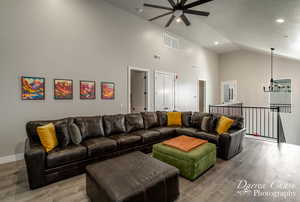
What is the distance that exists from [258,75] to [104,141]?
8159 millimetres

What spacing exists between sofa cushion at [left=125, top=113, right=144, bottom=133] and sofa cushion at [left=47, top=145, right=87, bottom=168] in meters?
1.36

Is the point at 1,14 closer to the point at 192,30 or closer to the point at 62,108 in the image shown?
the point at 62,108

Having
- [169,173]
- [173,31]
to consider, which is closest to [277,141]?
[169,173]

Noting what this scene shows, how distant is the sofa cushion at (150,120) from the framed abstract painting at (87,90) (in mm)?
1550

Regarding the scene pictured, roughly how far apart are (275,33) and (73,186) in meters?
5.57

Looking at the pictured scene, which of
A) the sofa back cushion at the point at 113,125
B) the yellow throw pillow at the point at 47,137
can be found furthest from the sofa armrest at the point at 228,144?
the yellow throw pillow at the point at 47,137

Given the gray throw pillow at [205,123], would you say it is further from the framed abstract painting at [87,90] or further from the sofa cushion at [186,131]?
the framed abstract painting at [87,90]

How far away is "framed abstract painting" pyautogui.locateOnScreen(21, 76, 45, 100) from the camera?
3.18 meters

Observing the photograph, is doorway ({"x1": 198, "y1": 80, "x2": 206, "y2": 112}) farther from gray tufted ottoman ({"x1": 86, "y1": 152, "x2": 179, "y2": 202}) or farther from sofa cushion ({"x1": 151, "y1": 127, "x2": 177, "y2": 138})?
gray tufted ottoman ({"x1": 86, "y1": 152, "x2": 179, "y2": 202})

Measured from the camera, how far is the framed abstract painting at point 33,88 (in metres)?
3.18

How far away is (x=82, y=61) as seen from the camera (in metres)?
3.95

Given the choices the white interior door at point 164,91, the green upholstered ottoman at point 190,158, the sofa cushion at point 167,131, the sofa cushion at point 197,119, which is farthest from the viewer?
the white interior door at point 164,91

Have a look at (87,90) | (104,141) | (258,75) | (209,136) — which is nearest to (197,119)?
(209,136)

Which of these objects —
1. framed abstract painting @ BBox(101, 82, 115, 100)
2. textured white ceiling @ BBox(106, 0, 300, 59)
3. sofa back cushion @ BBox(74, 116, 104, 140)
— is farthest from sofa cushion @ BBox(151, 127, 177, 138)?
textured white ceiling @ BBox(106, 0, 300, 59)
